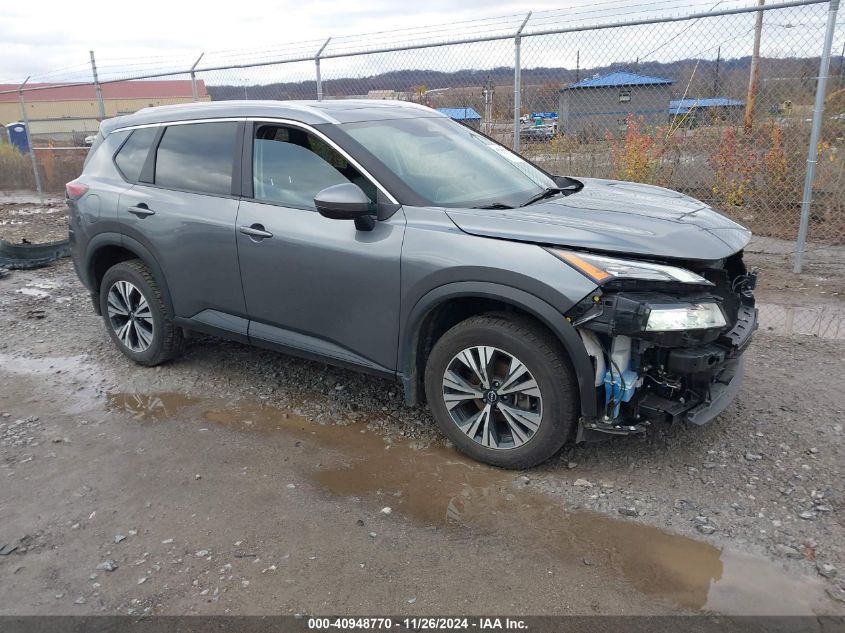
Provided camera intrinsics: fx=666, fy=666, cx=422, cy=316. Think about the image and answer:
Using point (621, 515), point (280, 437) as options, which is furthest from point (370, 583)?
point (280, 437)

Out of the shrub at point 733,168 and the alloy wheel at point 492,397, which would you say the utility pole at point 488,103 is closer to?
the shrub at point 733,168

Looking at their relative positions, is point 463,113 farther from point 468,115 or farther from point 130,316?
point 130,316

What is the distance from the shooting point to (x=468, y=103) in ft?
28.1

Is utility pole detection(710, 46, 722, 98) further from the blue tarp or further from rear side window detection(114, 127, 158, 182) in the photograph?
rear side window detection(114, 127, 158, 182)

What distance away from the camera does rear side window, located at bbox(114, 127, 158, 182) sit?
473 centimetres

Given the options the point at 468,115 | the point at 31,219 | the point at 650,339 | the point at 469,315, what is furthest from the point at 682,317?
the point at 31,219

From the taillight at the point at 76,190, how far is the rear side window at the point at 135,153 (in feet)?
1.14

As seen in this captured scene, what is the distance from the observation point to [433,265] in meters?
3.37

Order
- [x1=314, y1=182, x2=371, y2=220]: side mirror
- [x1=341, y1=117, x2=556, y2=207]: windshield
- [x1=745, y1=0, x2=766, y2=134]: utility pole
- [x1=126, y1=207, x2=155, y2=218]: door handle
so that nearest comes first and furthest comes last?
[x1=314, y1=182, x2=371, y2=220]: side mirror, [x1=341, y1=117, x2=556, y2=207]: windshield, [x1=126, y1=207, x2=155, y2=218]: door handle, [x1=745, y1=0, x2=766, y2=134]: utility pole

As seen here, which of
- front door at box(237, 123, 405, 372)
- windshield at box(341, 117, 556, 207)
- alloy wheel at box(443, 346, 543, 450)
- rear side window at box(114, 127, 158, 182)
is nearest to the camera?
alloy wheel at box(443, 346, 543, 450)

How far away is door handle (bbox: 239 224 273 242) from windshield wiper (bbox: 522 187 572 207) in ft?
4.99

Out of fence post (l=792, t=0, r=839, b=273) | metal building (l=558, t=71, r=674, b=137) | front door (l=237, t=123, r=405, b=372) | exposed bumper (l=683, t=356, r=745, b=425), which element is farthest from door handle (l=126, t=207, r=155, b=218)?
fence post (l=792, t=0, r=839, b=273)

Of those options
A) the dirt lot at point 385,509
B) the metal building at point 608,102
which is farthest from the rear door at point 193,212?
the metal building at point 608,102

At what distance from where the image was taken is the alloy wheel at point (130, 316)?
487 cm
